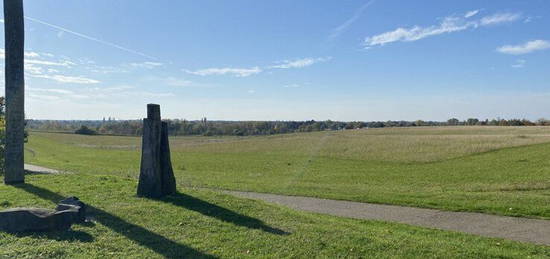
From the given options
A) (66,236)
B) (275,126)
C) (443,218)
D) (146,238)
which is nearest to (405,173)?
(443,218)

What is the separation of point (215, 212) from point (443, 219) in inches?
230

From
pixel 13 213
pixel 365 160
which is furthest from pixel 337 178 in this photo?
pixel 13 213

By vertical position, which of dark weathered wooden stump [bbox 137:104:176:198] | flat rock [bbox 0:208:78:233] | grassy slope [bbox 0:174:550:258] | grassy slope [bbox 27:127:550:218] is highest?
dark weathered wooden stump [bbox 137:104:176:198]

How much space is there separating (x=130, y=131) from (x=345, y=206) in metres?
97.6

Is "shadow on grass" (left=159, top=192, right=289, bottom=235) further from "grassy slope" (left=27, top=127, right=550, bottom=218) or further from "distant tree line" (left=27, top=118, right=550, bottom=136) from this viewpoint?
"distant tree line" (left=27, top=118, right=550, bottom=136)

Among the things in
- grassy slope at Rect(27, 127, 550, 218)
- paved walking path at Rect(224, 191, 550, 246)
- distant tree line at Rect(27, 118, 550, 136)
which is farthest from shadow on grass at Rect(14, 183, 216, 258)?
distant tree line at Rect(27, 118, 550, 136)

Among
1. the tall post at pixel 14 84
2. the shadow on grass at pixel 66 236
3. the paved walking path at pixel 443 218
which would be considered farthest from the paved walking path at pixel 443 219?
the tall post at pixel 14 84

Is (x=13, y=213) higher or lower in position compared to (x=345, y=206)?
higher

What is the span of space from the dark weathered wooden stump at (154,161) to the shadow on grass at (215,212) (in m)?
0.38

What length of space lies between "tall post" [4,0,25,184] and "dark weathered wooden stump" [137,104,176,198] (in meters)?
4.86

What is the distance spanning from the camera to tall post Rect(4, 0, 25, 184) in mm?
12406

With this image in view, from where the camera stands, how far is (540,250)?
726 cm

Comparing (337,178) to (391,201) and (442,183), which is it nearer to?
(442,183)

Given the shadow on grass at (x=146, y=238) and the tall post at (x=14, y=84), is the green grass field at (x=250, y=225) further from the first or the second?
the tall post at (x=14, y=84)
